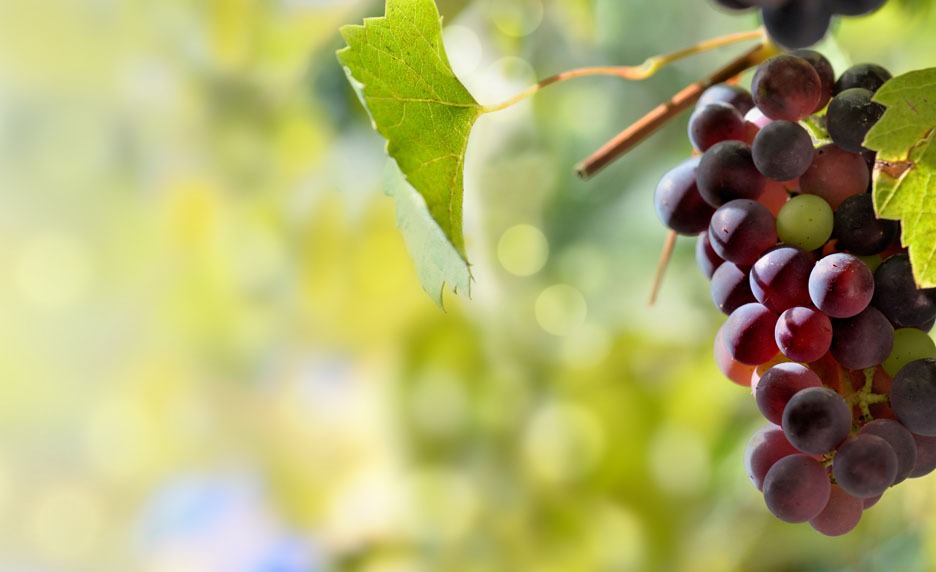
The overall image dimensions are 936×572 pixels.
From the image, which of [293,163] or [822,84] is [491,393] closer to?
[293,163]

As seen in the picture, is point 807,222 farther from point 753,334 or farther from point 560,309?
point 560,309

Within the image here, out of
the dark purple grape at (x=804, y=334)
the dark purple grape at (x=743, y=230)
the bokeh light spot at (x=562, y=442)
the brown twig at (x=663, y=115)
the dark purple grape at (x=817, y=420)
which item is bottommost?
the bokeh light spot at (x=562, y=442)

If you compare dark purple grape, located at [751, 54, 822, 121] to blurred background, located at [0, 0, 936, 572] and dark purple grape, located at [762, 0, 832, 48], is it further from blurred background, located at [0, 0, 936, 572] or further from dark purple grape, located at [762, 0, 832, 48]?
blurred background, located at [0, 0, 936, 572]

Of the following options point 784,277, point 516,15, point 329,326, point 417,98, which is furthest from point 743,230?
point 329,326

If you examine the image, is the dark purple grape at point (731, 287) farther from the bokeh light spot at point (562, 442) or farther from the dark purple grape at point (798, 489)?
the bokeh light spot at point (562, 442)

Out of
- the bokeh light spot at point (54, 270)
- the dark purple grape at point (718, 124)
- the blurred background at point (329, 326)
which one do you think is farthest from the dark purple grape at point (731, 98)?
the bokeh light spot at point (54, 270)

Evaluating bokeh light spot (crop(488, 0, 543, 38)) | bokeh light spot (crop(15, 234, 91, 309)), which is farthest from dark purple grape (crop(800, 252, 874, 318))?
bokeh light spot (crop(15, 234, 91, 309))
